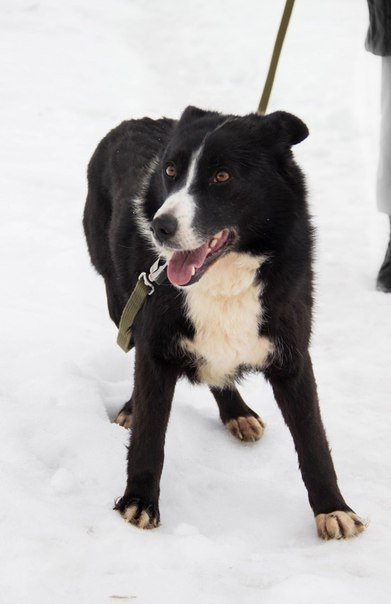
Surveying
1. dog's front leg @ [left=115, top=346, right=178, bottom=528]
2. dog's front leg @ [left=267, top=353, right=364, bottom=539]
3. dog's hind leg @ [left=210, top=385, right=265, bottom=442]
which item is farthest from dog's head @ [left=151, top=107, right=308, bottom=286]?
dog's hind leg @ [left=210, top=385, right=265, bottom=442]

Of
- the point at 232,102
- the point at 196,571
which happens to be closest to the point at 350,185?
the point at 232,102

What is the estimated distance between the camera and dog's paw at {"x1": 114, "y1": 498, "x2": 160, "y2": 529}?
3.13 m

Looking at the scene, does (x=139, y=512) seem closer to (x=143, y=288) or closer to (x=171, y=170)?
(x=143, y=288)

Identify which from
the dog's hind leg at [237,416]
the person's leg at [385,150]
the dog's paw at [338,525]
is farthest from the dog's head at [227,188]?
the person's leg at [385,150]

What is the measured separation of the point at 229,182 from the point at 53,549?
1282 millimetres

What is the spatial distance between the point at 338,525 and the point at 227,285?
35.8 inches

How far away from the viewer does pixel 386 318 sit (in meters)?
5.52

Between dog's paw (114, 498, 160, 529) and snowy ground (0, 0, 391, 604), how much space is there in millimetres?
52

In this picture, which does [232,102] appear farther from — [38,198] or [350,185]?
[38,198]

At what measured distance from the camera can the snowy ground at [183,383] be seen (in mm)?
2783

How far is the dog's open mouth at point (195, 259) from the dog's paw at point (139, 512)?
2.55 feet

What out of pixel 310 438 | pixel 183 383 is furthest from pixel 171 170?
pixel 183 383

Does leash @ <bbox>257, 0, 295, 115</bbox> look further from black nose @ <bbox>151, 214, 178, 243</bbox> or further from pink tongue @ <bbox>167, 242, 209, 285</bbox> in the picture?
black nose @ <bbox>151, 214, 178, 243</bbox>

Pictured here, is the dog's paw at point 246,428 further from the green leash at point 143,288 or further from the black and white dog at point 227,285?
the green leash at point 143,288
